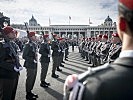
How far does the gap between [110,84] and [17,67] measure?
5093 mm

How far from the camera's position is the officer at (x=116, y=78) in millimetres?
1399

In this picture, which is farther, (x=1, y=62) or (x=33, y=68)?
(x=33, y=68)

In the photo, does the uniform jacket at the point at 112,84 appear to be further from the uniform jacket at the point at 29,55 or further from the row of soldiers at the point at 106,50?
the uniform jacket at the point at 29,55

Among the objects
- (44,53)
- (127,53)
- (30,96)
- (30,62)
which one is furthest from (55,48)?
(127,53)

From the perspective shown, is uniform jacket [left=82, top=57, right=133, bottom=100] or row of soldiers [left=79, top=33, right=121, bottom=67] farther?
row of soldiers [left=79, top=33, right=121, bottom=67]

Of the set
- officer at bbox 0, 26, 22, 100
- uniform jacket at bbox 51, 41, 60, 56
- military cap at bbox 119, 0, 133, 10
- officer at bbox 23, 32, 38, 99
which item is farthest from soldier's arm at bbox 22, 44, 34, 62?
military cap at bbox 119, 0, 133, 10

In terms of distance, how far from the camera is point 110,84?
4.63ft

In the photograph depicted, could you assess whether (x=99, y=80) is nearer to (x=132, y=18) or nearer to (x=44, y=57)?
(x=132, y=18)

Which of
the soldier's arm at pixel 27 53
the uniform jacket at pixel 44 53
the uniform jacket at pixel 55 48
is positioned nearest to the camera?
the soldier's arm at pixel 27 53

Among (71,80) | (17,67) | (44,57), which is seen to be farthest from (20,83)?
(71,80)

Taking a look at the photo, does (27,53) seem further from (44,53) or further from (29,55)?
(44,53)

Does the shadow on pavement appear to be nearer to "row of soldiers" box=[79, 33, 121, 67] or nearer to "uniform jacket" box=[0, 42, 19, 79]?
"row of soldiers" box=[79, 33, 121, 67]

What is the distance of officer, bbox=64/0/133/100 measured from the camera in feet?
4.59

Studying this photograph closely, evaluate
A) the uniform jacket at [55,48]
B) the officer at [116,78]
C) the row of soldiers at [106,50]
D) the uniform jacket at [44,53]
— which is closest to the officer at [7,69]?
the row of soldiers at [106,50]
